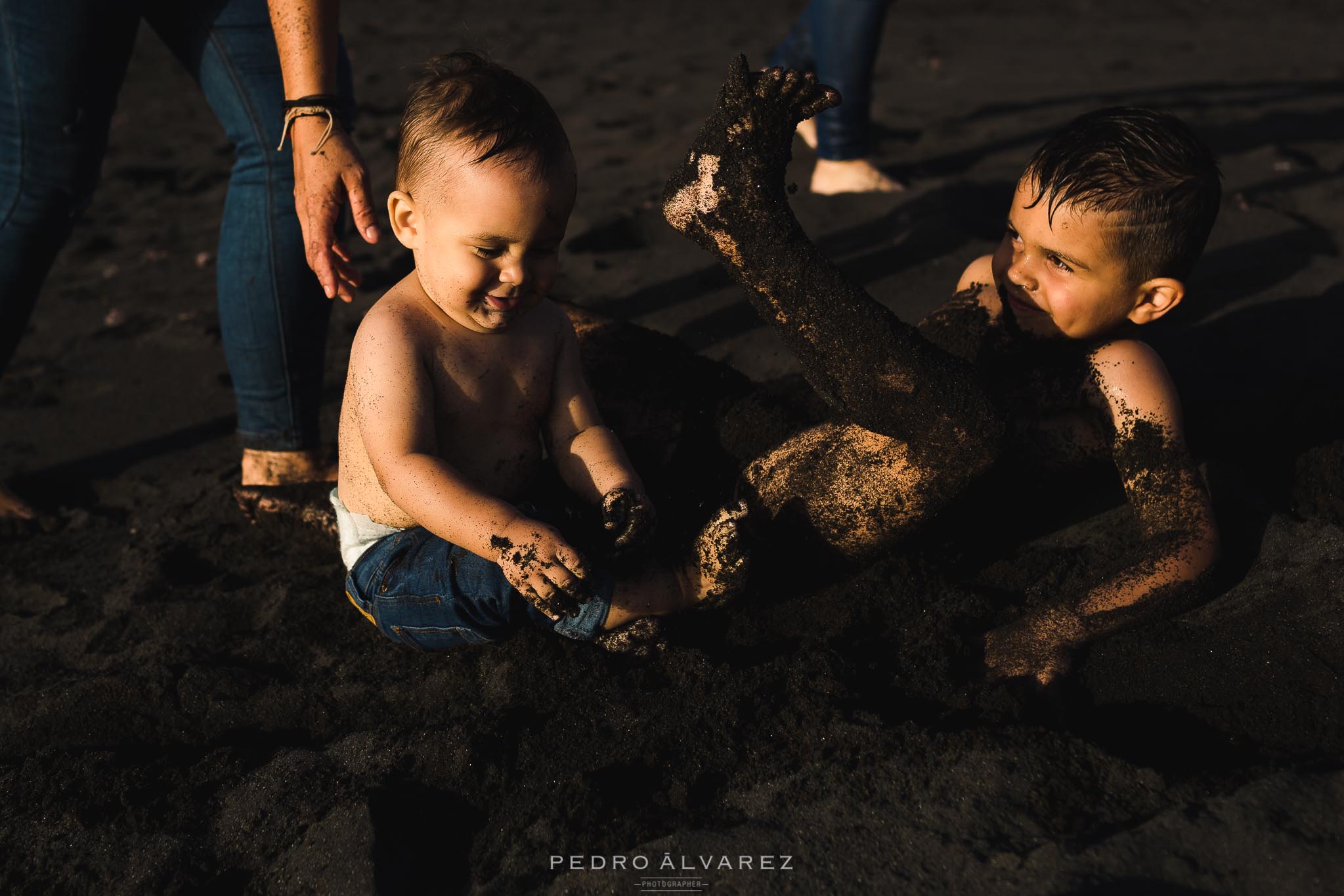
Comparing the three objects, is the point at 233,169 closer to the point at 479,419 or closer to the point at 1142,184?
the point at 479,419

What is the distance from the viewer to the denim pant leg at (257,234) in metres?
2.40

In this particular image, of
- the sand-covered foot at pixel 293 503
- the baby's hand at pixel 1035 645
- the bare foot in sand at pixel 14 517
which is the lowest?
the bare foot in sand at pixel 14 517

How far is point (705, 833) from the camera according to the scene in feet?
5.16

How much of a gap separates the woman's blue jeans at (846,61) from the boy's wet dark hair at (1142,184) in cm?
190

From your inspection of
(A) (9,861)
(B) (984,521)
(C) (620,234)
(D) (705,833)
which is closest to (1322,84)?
(C) (620,234)

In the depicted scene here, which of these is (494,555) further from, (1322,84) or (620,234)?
(1322,84)

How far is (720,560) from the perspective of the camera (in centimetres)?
200

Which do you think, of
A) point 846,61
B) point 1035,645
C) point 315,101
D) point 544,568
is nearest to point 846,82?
point 846,61


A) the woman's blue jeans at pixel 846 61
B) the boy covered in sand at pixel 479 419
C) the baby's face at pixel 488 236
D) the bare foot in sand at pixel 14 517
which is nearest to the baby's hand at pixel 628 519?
the boy covered in sand at pixel 479 419

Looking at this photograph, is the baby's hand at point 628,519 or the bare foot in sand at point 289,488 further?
the bare foot in sand at point 289,488

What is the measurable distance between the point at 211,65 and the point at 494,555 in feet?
4.85

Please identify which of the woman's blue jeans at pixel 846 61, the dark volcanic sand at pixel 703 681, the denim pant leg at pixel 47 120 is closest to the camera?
the dark volcanic sand at pixel 703 681

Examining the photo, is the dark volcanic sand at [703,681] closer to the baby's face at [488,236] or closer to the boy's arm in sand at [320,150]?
the boy's arm in sand at [320,150]

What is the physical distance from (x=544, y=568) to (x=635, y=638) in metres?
0.30
